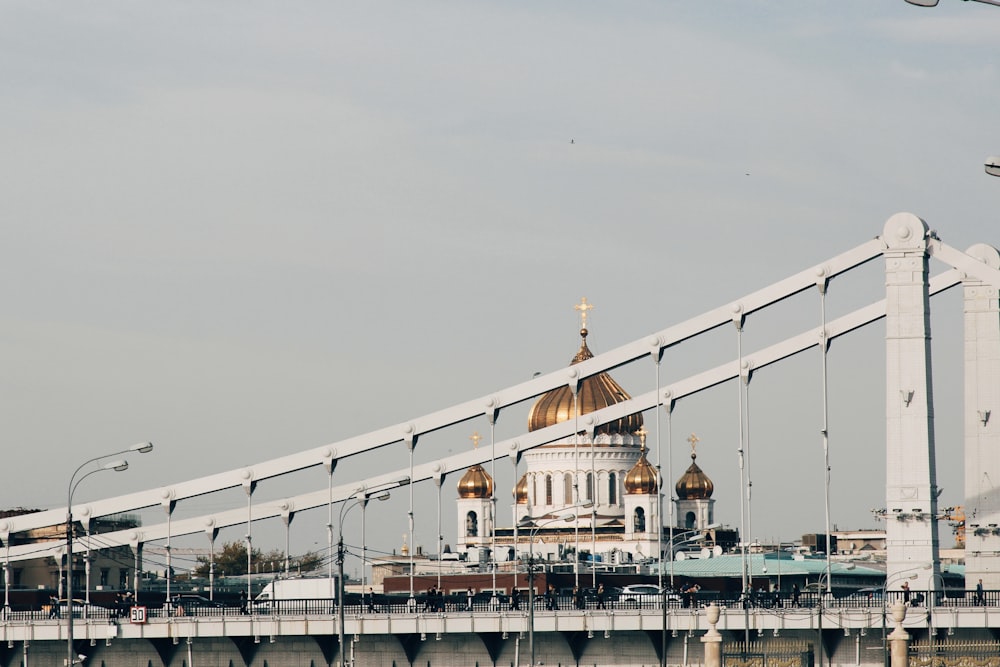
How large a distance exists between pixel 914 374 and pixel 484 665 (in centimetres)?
2142

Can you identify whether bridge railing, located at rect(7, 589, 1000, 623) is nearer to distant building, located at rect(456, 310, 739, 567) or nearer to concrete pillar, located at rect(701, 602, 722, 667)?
concrete pillar, located at rect(701, 602, 722, 667)

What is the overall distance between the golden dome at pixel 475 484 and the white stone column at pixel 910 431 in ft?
275

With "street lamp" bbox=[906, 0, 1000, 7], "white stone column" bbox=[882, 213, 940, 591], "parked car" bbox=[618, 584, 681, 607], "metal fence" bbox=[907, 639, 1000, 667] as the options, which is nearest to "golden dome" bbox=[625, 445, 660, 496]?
"parked car" bbox=[618, 584, 681, 607]

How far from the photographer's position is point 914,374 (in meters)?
77.1

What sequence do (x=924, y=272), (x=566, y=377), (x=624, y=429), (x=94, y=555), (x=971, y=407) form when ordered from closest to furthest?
1. (x=924, y=272)
2. (x=971, y=407)
3. (x=566, y=377)
4. (x=94, y=555)
5. (x=624, y=429)

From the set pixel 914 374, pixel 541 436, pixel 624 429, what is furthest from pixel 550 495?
pixel 914 374

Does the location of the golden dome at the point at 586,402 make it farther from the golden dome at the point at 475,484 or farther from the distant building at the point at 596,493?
the golden dome at the point at 475,484

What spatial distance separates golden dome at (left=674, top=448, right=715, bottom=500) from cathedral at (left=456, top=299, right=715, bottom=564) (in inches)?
3.4

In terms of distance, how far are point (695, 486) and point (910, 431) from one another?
278 feet

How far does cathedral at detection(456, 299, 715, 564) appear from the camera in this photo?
151m

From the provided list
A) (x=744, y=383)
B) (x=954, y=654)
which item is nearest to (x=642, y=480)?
(x=744, y=383)

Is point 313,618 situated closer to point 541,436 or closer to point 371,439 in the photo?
point 371,439

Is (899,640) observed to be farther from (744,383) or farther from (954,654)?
(744,383)

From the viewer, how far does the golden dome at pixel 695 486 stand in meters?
161
